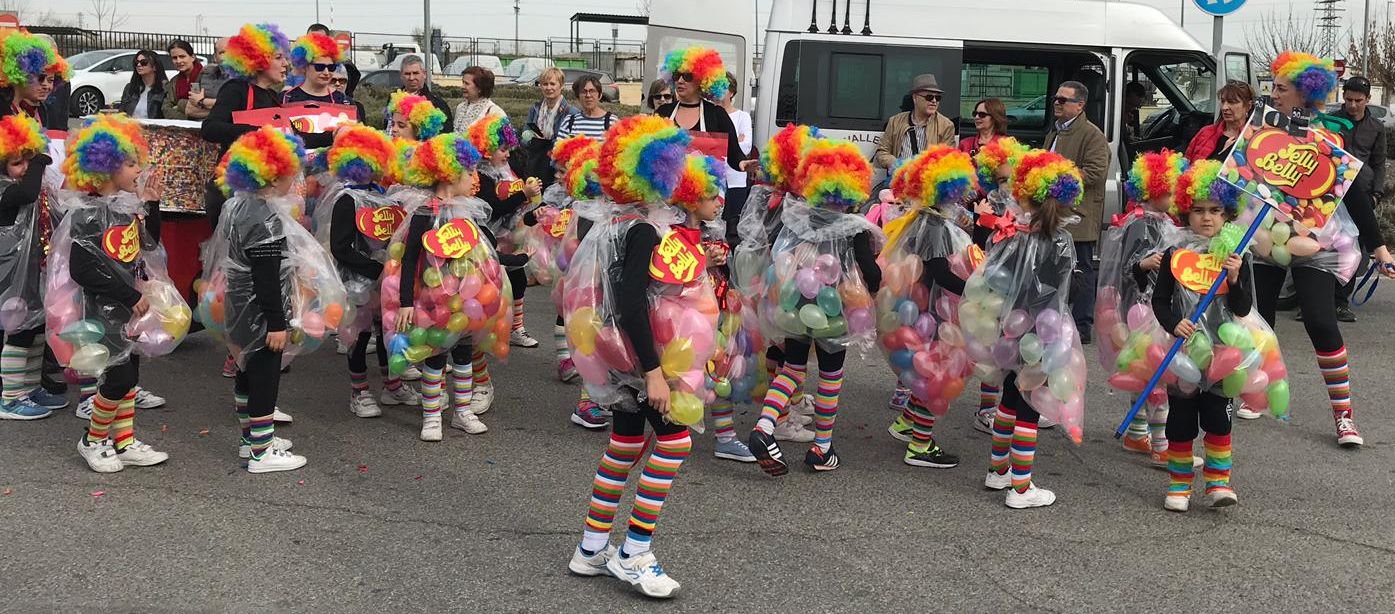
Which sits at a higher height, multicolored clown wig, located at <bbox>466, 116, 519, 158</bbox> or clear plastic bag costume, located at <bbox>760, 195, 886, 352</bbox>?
multicolored clown wig, located at <bbox>466, 116, 519, 158</bbox>

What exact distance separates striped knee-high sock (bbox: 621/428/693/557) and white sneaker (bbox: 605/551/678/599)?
28 mm

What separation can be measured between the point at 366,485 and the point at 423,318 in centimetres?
81

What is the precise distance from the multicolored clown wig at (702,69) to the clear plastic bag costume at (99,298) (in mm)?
2833

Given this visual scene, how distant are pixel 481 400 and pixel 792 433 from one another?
1.63 meters

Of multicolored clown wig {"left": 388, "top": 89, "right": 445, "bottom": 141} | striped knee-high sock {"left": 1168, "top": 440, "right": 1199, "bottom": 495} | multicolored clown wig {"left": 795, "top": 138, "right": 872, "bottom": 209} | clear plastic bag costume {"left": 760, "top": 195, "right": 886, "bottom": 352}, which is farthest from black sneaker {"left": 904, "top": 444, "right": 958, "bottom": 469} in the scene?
multicolored clown wig {"left": 388, "top": 89, "right": 445, "bottom": 141}

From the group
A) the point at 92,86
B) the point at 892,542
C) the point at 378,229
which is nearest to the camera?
the point at 892,542

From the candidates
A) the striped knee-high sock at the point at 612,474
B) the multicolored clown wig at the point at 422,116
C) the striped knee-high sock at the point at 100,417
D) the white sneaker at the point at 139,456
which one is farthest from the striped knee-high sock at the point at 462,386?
the striped knee-high sock at the point at 612,474

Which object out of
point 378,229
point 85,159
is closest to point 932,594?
point 378,229

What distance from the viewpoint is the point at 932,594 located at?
420cm

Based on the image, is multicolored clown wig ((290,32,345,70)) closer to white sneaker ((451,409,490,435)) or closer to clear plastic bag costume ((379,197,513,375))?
clear plastic bag costume ((379,197,513,375))

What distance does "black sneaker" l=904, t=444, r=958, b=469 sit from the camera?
5.71m

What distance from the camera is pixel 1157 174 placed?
17.3ft

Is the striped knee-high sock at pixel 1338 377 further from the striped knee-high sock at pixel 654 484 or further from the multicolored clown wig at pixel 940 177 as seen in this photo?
the striped knee-high sock at pixel 654 484

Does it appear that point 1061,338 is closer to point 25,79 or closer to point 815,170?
point 815,170
